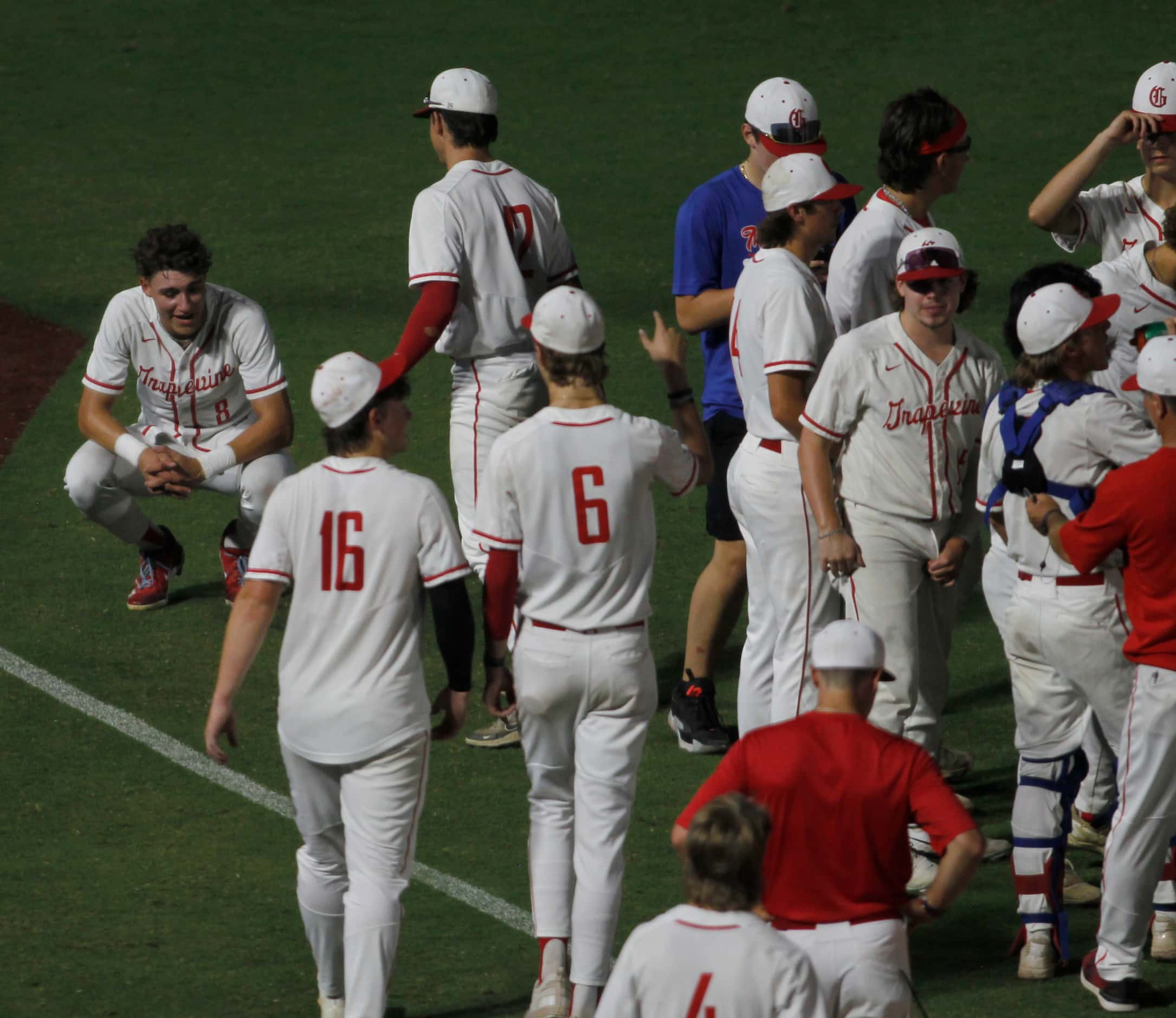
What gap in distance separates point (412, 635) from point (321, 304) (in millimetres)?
7443

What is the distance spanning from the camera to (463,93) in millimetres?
6527

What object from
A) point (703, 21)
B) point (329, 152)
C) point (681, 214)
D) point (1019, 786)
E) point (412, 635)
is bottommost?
A: point (1019, 786)

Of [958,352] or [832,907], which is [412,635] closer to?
[832,907]

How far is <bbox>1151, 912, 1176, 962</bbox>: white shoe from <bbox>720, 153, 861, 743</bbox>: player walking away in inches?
46.7

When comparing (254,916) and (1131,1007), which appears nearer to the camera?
(1131,1007)

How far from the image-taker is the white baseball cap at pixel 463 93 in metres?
6.52

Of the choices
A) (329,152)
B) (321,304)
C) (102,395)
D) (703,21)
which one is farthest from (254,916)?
(703,21)

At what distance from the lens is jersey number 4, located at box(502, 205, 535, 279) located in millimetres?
6633

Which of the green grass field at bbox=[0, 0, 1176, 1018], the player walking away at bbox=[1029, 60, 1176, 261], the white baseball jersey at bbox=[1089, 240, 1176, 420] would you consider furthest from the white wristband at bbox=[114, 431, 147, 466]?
the white baseball jersey at bbox=[1089, 240, 1176, 420]

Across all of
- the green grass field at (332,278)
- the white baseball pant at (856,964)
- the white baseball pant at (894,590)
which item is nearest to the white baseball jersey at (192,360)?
the green grass field at (332,278)

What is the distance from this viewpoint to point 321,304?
38.6ft

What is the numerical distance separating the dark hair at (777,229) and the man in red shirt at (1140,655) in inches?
49.0

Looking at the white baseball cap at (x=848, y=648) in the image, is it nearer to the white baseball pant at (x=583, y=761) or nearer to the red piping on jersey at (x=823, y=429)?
the white baseball pant at (x=583, y=761)

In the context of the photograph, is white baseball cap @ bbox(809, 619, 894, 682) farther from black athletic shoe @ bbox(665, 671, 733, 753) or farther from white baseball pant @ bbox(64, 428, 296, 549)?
white baseball pant @ bbox(64, 428, 296, 549)
